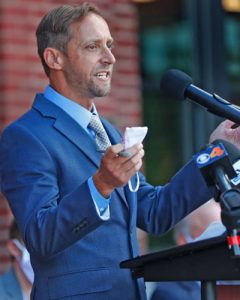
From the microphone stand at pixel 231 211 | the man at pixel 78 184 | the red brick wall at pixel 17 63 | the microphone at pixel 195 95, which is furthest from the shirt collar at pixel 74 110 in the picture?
the red brick wall at pixel 17 63

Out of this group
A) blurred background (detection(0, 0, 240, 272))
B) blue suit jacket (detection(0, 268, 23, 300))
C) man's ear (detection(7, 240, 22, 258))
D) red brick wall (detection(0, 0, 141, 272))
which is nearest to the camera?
blue suit jacket (detection(0, 268, 23, 300))

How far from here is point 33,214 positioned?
3680mm

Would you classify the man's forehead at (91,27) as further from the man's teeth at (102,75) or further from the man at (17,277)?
the man at (17,277)

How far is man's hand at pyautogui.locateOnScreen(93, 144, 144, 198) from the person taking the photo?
3346mm

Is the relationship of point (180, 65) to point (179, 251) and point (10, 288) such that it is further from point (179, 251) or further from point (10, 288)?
point (179, 251)

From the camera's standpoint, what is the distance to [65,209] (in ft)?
11.8

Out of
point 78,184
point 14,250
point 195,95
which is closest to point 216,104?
point 195,95

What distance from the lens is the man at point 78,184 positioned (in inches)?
141

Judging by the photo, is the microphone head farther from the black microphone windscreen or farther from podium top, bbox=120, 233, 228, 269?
podium top, bbox=120, 233, 228, 269

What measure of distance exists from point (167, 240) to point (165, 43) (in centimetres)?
174

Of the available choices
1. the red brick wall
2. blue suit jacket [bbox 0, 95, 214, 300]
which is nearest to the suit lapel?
blue suit jacket [bbox 0, 95, 214, 300]

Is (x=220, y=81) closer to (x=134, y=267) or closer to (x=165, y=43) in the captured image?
(x=165, y=43)

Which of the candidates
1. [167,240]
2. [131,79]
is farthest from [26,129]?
[167,240]

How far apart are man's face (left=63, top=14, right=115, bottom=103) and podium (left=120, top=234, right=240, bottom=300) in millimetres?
805
